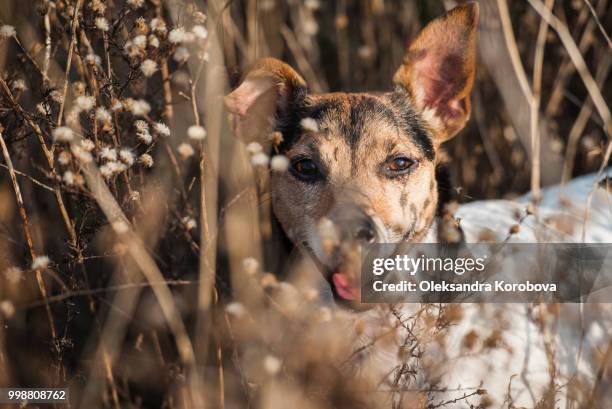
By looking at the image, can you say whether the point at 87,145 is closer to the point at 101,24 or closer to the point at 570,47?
the point at 101,24

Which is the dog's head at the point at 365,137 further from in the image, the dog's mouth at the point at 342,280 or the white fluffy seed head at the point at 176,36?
the white fluffy seed head at the point at 176,36

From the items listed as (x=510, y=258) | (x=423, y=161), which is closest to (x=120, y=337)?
(x=423, y=161)

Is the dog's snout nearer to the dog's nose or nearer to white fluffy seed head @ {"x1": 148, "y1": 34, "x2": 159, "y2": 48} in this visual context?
the dog's nose

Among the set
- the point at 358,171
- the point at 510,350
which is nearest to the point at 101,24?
the point at 358,171

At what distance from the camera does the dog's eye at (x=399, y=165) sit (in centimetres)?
289

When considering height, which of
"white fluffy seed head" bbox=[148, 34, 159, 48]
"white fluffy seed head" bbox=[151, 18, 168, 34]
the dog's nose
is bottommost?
the dog's nose

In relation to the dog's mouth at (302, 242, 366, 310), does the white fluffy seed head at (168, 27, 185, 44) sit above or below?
above

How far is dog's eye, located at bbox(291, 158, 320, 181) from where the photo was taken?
293 cm

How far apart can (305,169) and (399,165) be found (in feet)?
1.52

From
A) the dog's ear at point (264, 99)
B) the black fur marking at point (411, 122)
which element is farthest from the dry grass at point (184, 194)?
the black fur marking at point (411, 122)

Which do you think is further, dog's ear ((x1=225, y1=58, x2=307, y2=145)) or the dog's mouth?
dog's ear ((x1=225, y1=58, x2=307, y2=145))

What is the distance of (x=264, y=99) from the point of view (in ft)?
10.6

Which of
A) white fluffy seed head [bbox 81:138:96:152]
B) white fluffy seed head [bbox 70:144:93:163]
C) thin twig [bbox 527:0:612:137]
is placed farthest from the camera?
thin twig [bbox 527:0:612:137]

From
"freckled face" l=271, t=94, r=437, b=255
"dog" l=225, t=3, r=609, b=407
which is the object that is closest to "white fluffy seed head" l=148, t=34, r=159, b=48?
"dog" l=225, t=3, r=609, b=407
